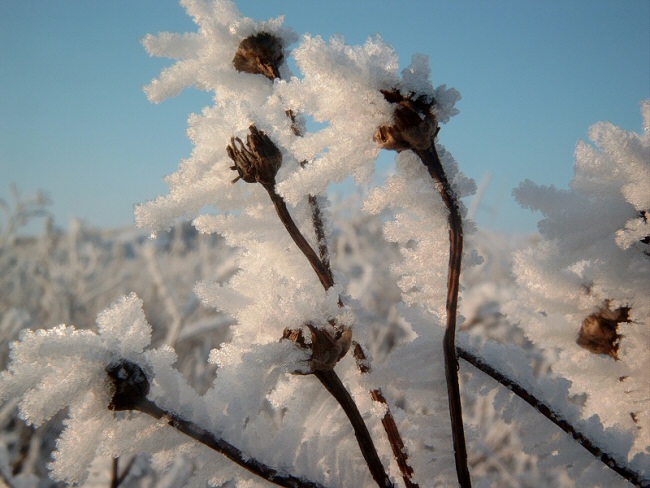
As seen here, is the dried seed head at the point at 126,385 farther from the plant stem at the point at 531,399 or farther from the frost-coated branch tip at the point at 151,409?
the plant stem at the point at 531,399

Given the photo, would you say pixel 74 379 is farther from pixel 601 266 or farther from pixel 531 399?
pixel 601 266

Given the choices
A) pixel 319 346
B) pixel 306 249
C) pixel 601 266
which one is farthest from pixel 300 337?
pixel 601 266

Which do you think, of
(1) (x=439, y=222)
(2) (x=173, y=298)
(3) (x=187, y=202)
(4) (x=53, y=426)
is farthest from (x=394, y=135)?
(4) (x=53, y=426)

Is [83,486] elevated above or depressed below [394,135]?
below

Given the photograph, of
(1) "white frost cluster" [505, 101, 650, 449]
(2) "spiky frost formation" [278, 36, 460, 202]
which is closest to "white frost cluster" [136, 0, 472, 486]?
(2) "spiky frost formation" [278, 36, 460, 202]

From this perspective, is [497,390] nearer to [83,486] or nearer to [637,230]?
[637,230]

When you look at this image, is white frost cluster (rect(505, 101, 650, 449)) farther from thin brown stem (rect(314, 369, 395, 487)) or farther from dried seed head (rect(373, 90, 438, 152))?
thin brown stem (rect(314, 369, 395, 487))
